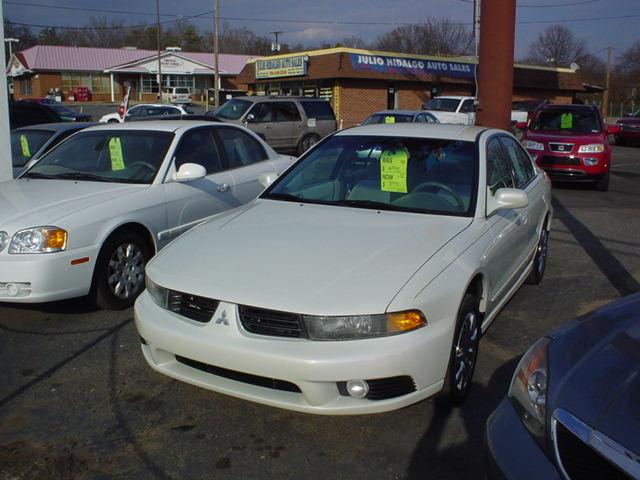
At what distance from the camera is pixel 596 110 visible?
13398 mm

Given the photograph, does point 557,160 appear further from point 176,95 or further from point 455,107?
point 176,95

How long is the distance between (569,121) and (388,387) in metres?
11.5

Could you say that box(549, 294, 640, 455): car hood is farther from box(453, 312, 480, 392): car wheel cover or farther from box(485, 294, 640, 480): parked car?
box(453, 312, 480, 392): car wheel cover

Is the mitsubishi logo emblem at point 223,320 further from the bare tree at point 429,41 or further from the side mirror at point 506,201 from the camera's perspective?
the bare tree at point 429,41

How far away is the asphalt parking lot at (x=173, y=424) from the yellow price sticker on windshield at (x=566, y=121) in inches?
357

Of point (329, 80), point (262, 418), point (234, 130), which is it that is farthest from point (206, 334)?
point (329, 80)

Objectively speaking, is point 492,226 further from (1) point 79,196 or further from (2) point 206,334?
(1) point 79,196

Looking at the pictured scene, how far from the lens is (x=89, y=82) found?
62.1m

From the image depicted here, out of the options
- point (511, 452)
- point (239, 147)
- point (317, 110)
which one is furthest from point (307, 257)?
point (317, 110)

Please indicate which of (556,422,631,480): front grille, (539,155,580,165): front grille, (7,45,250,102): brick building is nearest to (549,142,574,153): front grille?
(539,155,580,165): front grille

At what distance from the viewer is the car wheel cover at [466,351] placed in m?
3.49

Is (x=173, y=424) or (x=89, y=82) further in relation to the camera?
(x=89, y=82)

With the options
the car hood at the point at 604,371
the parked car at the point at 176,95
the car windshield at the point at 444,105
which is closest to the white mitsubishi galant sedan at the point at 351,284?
the car hood at the point at 604,371

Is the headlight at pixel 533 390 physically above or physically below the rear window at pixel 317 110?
below
